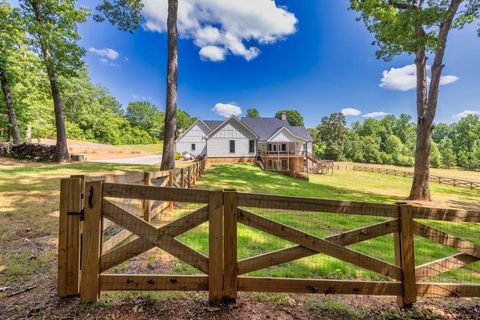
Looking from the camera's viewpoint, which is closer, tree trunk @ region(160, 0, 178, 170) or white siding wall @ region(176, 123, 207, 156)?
tree trunk @ region(160, 0, 178, 170)

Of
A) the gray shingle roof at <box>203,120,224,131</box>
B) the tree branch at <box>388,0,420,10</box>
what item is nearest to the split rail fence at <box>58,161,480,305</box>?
the tree branch at <box>388,0,420,10</box>

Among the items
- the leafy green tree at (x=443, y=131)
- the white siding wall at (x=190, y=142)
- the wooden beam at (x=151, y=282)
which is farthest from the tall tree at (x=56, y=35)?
the leafy green tree at (x=443, y=131)

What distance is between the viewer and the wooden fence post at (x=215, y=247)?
2324 mm

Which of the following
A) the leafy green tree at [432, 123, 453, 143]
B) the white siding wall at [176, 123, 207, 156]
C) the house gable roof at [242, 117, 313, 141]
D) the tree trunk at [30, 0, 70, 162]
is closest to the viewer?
the tree trunk at [30, 0, 70, 162]

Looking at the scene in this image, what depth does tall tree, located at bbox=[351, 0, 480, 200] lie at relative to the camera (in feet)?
31.7

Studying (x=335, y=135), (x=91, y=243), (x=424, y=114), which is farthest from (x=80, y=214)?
(x=335, y=135)

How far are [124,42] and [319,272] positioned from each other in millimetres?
18610

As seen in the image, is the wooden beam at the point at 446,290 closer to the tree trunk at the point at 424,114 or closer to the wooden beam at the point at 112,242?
the wooden beam at the point at 112,242

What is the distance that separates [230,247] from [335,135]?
57649 mm

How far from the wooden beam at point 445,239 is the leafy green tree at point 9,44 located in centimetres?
1803

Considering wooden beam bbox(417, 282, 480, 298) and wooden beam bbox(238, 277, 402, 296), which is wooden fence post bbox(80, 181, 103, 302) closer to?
wooden beam bbox(238, 277, 402, 296)

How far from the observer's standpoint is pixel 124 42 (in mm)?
16062

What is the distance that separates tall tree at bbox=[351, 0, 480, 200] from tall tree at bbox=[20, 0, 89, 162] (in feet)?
51.2

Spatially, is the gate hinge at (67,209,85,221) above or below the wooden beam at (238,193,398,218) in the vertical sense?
below
